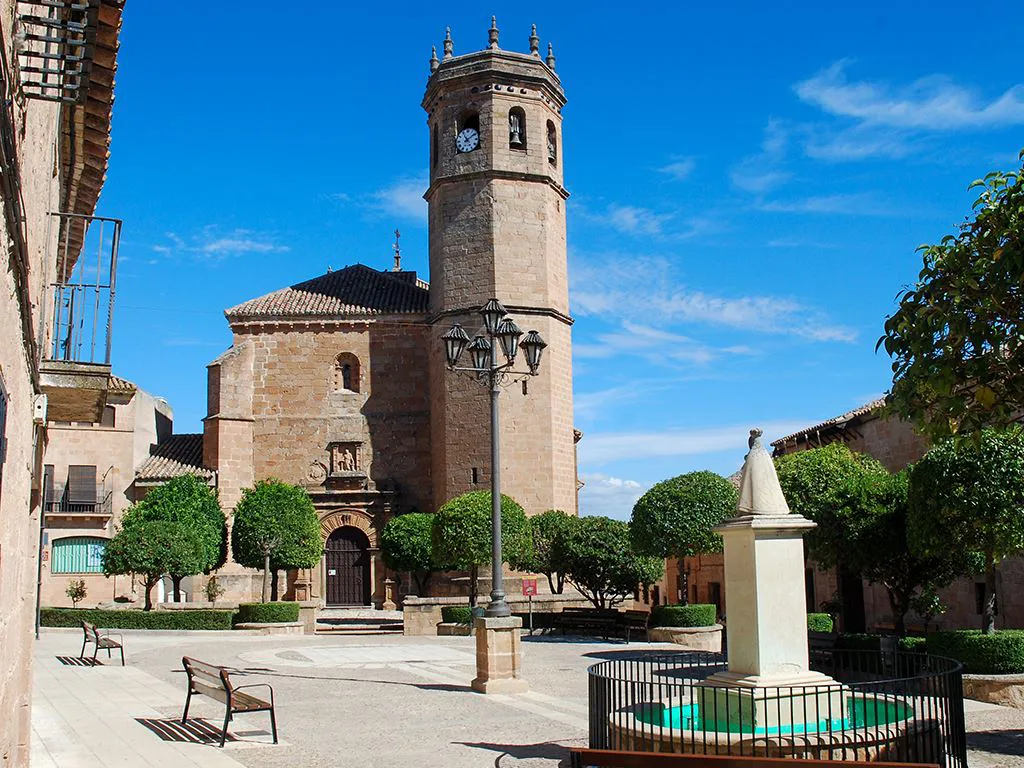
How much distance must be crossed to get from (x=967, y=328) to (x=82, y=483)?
1201 inches

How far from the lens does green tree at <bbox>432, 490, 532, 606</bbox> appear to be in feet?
85.5

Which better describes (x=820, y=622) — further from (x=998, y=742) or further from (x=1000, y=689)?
(x=998, y=742)

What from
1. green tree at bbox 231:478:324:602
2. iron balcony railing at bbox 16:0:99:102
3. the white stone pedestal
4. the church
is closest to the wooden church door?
the church

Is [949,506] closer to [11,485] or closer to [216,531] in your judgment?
[11,485]

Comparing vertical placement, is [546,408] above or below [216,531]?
above

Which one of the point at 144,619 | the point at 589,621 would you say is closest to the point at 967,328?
the point at 589,621

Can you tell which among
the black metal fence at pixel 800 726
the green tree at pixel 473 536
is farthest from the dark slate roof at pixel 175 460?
the black metal fence at pixel 800 726

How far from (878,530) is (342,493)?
19783 millimetres

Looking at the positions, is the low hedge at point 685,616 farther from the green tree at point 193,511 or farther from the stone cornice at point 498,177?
the stone cornice at point 498,177

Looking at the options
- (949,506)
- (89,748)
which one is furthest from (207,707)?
(949,506)

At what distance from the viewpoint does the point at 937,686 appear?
769 cm

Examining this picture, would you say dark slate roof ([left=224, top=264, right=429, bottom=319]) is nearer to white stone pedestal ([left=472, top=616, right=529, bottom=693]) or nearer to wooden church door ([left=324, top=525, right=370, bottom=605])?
wooden church door ([left=324, top=525, right=370, bottom=605])

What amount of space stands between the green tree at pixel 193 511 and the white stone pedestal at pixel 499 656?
54.6 feet

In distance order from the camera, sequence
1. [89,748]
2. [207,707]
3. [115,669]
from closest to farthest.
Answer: [89,748], [207,707], [115,669]
